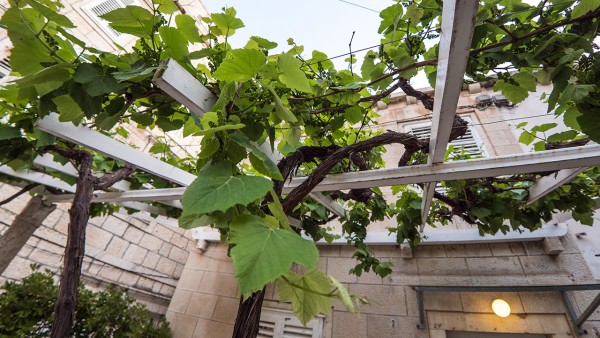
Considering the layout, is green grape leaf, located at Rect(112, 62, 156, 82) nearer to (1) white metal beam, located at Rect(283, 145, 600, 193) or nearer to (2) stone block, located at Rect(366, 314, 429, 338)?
(1) white metal beam, located at Rect(283, 145, 600, 193)

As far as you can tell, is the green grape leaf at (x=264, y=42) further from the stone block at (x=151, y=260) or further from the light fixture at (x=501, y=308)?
the stone block at (x=151, y=260)

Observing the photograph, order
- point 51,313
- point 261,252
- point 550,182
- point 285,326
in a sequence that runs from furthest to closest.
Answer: point 285,326 < point 51,313 < point 550,182 < point 261,252

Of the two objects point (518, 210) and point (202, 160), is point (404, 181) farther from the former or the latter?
point (518, 210)

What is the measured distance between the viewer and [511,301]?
2.63m

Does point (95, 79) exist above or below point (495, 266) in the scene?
below

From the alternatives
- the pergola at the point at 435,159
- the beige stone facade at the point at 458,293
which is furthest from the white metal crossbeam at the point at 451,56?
the beige stone facade at the point at 458,293

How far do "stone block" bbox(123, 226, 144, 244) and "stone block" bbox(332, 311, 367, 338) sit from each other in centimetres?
362

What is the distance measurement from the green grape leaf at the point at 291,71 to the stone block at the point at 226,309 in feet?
12.4

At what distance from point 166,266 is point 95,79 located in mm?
5006

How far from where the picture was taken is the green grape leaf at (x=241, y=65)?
2.35 feet

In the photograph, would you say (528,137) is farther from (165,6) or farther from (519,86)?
(165,6)

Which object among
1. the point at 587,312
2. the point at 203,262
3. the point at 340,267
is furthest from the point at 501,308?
the point at 203,262

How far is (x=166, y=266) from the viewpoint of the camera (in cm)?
494

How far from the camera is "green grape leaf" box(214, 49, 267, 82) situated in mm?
717
